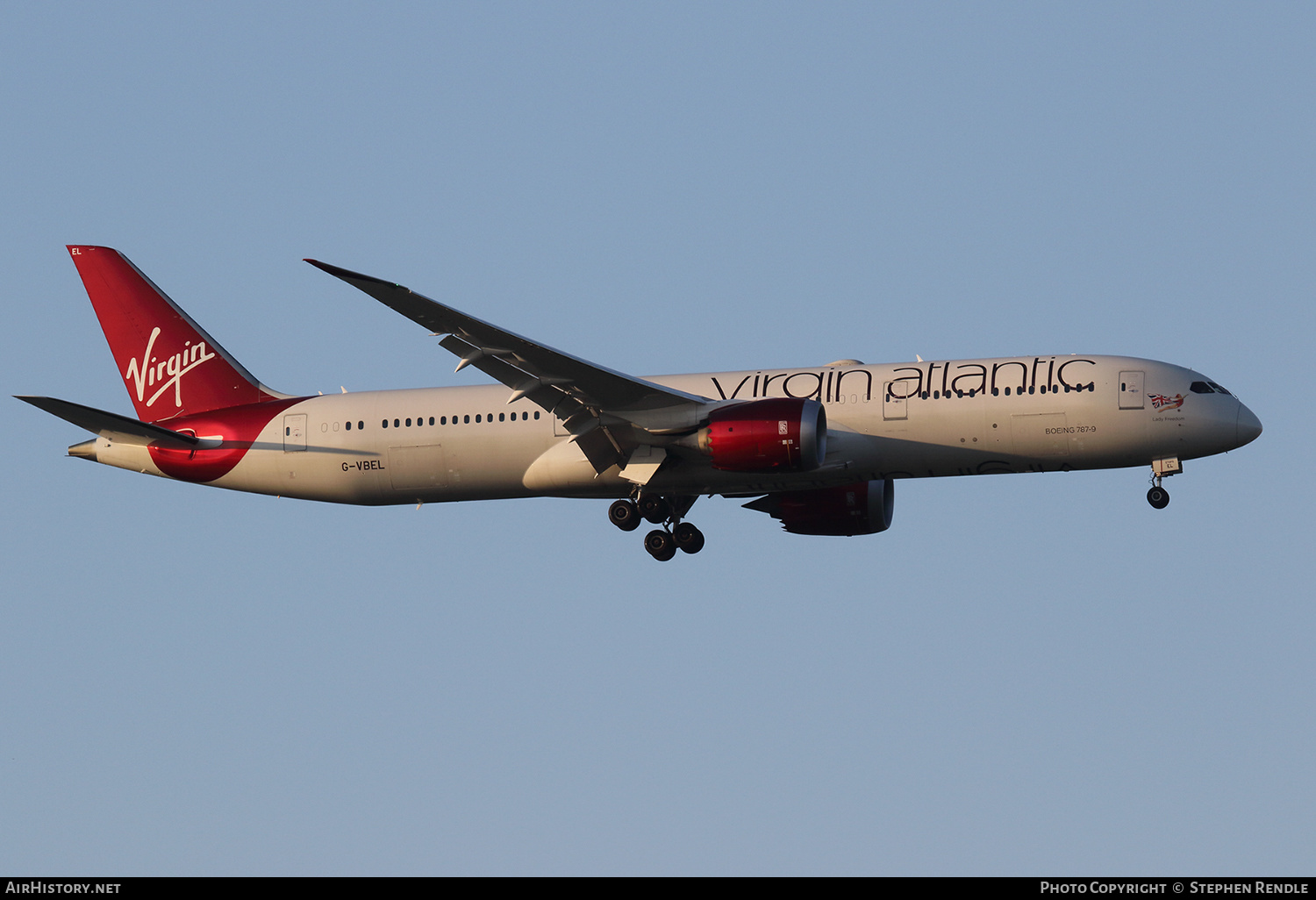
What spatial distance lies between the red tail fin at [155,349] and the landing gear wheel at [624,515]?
10943 mm

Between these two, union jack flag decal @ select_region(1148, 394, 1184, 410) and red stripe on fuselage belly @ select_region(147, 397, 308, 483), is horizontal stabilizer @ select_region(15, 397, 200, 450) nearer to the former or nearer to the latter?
red stripe on fuselage belly @ select_region(147, 397, 308, 483)

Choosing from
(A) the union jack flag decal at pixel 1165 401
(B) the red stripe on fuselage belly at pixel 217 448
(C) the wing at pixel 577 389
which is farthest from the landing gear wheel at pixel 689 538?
(A) the union jack flag decal at pixel 1165 401

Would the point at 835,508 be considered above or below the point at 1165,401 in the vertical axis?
below

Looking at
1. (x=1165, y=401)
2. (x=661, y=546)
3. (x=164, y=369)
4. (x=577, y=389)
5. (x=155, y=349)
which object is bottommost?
(x=661, y=546)

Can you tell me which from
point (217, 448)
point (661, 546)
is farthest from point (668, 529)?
point (217, 448)

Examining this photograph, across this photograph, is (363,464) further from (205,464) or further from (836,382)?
(836,382)

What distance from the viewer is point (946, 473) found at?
141ft

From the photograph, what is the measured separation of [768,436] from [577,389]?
4.92 m

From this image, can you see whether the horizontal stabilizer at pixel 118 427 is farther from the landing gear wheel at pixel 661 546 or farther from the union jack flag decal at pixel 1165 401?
the union jack flag decal at pixel 1165 401

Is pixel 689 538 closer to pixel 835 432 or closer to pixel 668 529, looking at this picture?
pixel 668 529

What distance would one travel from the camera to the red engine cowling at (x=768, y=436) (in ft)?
134

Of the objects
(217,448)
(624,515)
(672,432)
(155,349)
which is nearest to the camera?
(672,432)

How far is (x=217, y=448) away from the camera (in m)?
47.9

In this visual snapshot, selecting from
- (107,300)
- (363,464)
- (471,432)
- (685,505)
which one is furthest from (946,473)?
(107,300)
